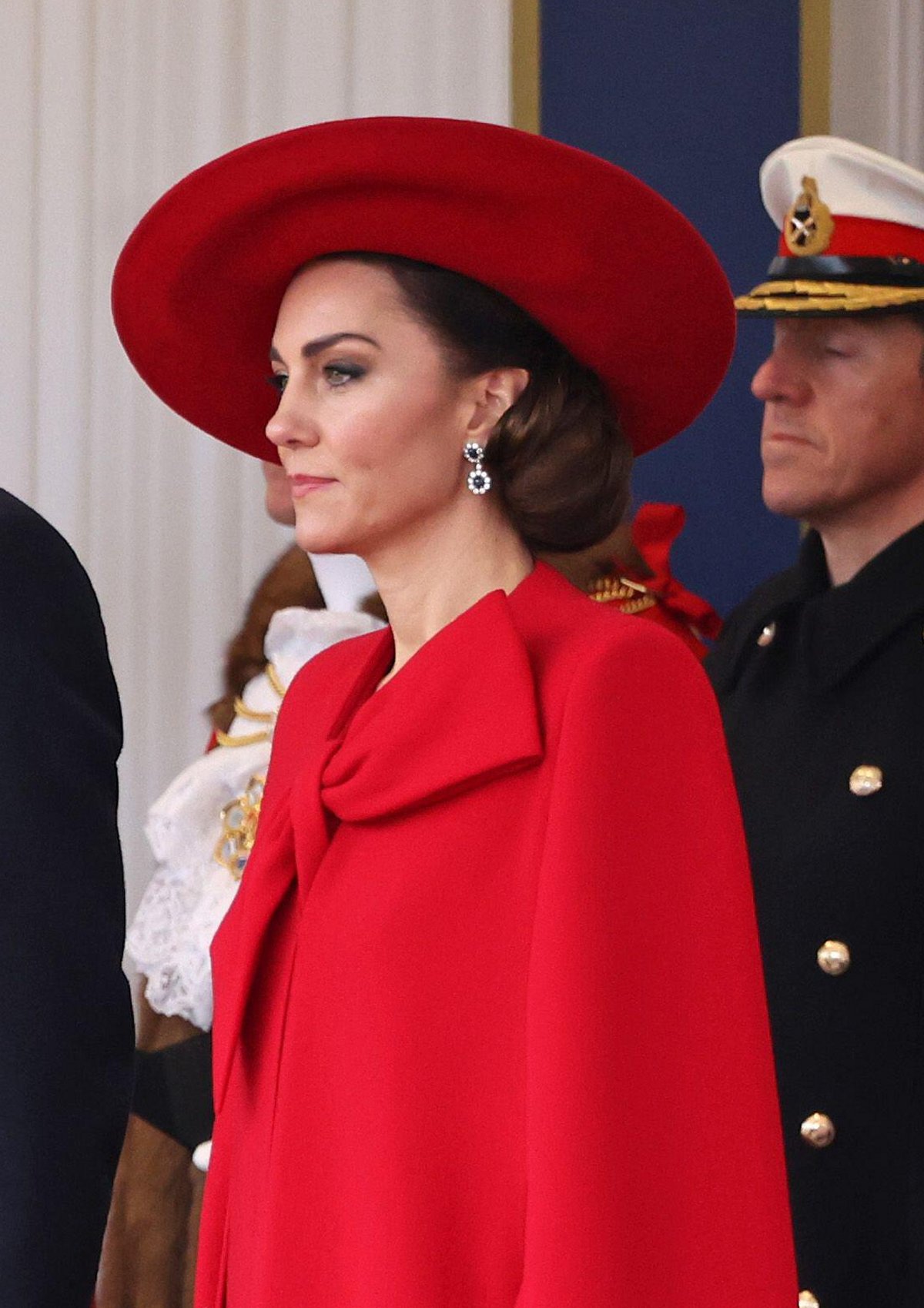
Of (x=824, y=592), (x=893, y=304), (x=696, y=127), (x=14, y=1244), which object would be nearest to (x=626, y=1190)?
(x=14, y=1244)

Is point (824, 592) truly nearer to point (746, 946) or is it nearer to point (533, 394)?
point (533, 394)

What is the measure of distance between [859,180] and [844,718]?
2.24 feet

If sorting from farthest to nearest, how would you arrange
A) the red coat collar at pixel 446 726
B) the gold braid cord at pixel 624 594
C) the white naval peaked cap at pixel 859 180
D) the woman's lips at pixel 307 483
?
the gold braid cord at pixel 624 594
the white naval peaked cap at pixel 859 180
the woman's lips at pixel 307 483
the red coat collar at pixel 446 726

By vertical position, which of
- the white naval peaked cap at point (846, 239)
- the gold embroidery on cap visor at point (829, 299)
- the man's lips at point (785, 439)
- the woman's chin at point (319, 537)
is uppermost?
the white naval peaked cap at point (846, 239)

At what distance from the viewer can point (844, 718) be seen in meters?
2.08

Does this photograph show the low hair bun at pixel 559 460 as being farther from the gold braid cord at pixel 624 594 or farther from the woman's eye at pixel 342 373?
the gold braid cord at pixel 624 594

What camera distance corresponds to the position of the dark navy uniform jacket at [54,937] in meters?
1.25

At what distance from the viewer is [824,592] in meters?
2.21

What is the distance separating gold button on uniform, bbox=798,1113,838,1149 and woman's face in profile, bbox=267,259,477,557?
77 cm

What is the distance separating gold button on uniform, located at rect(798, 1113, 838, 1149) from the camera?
76.3 inches

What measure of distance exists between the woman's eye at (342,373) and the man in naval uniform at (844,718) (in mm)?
750

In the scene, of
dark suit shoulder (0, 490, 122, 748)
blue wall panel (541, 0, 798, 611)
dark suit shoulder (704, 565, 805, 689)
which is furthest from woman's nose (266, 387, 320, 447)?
blue wall panel (541, 0, 798, 611)

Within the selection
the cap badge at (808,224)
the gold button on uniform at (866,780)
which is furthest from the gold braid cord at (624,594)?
the gold button on uniform at (866,780)

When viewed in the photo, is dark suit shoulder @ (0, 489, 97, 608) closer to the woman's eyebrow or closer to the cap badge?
the woman's eyebrow
